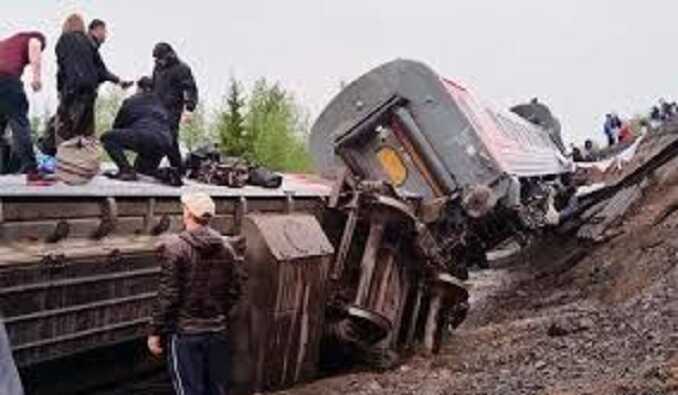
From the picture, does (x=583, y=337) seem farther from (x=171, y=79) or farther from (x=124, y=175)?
(x=171, y=79)

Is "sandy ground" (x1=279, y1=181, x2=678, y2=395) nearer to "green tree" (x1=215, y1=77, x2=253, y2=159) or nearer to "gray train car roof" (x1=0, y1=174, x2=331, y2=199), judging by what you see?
"gray train car roof" (x1=0, y1=174, x2=331, y2=199)

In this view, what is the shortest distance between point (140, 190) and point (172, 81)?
8.34 ft

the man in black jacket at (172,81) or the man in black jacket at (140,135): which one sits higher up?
the man in black jacket at (172,81)

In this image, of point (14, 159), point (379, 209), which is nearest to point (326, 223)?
point (379, 209)

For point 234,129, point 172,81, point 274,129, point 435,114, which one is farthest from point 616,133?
point 172,81

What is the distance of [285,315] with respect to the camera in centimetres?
799

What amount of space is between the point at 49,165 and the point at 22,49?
36.6 inches

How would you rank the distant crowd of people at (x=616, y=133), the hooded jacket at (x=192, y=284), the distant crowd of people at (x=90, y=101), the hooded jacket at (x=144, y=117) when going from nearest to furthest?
the hooded jacket at (x=192, y=284) < the distant crowd of people at (x=90, y=101) < the hooded jacket at (x=144, y=117) < the distant crowd of people at (x=616, y=133)

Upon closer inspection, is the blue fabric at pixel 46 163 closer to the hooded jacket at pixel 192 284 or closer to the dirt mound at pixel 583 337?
the hooded jacket at pixel 192 284

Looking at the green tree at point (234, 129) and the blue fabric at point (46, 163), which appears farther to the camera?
the green tree at point (234, 129)

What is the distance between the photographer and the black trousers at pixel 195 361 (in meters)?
6.05

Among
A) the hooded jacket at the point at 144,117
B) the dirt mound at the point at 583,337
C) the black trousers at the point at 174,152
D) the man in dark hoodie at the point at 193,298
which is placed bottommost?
the dirt mound at the point at 583,337

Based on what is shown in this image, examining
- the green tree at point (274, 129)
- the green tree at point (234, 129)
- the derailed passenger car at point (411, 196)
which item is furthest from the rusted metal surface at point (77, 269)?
the green tree at point (274, 129)

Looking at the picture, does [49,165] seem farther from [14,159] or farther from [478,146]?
[478,146]
